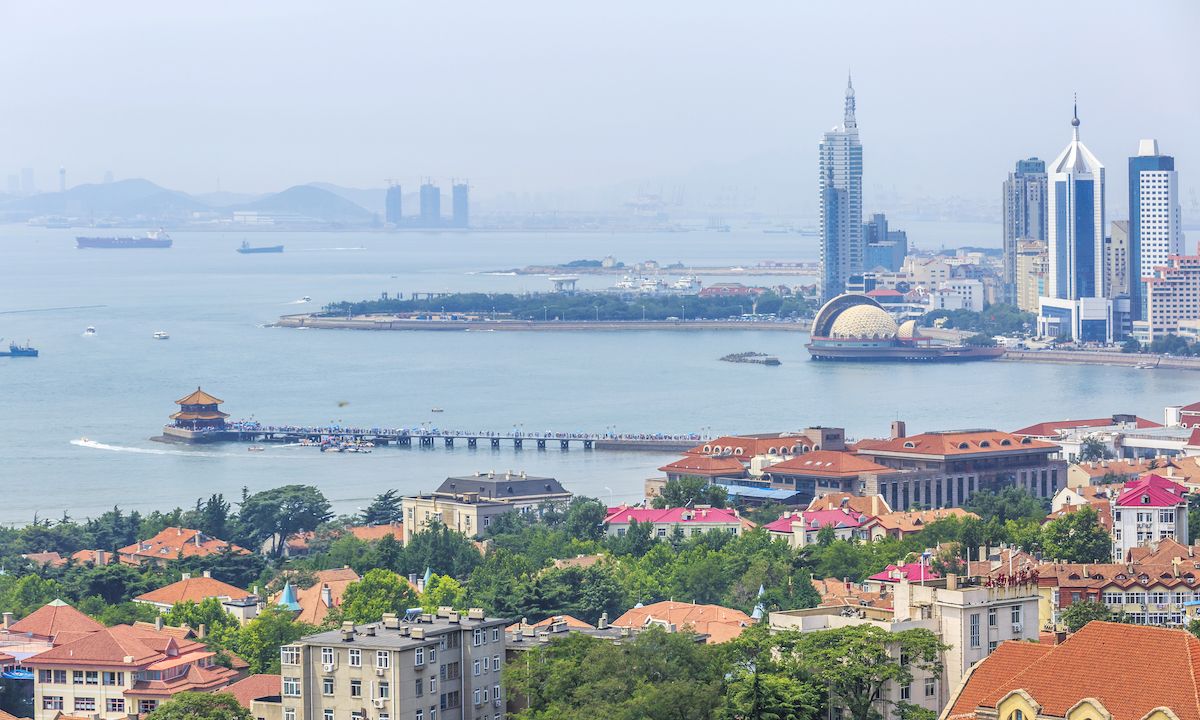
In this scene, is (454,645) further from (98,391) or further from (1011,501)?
(98,391)

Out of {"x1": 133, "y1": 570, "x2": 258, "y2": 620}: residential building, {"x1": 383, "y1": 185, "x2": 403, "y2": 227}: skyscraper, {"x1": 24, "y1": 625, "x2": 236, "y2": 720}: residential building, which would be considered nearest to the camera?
{"x1": 24, "y1": 625, "x2": 236, "y2": 720}: residential building

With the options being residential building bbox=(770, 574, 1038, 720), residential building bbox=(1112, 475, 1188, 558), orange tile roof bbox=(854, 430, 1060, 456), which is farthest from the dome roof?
residential building bbox=(770, 574, 1038, 720)

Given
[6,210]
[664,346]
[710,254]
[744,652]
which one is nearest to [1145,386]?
[664,346]

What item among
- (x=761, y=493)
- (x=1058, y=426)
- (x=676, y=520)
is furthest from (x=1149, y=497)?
(x=1058, y=426)

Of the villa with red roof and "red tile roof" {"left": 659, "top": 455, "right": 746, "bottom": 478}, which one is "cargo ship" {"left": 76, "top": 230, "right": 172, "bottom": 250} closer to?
"red tile roof" {"left": 659, "top": 455, "right": 746, "bottom": 478}

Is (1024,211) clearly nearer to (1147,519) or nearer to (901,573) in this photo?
(1147,519)

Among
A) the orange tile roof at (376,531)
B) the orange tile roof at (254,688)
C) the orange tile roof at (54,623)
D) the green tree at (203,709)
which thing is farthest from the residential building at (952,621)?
the orange tile roof at (376,531)
